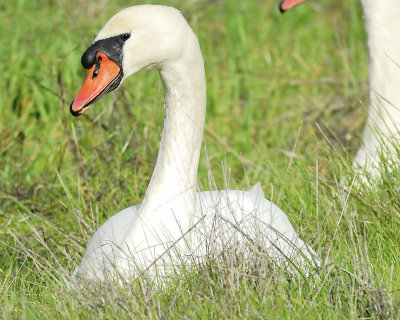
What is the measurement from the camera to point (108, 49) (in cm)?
331

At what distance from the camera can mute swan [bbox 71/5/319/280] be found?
3186 mm

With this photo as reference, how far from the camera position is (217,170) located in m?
5.12

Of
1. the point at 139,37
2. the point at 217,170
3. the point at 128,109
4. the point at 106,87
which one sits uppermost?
the point at 139,37

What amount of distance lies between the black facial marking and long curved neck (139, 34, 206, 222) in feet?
0.64

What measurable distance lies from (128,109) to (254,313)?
2.55 meters

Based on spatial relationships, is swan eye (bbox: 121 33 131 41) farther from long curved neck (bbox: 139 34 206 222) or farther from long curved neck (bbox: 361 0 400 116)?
long curved neck (bbox: 361 0 400 116)

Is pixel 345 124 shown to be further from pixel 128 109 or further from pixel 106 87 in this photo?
pixel 106 87

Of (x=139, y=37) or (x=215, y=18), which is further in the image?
(x=215, y=18)

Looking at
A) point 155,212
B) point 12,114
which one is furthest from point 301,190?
point 12,114

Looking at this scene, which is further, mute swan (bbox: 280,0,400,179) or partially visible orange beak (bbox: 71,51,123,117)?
mute swan (bbox: 280,0,400,179)

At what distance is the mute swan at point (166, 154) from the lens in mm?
3186

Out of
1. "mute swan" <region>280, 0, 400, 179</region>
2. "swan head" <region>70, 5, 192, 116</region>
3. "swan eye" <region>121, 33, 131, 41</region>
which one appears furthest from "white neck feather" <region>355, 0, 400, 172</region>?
"swan eye" <region>121, 33, 131, 41</region>

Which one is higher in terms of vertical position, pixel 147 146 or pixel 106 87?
Answer: pixel 106 87

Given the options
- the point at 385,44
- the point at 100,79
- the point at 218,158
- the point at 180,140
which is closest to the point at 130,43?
the point at 100,79
